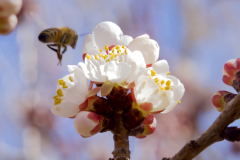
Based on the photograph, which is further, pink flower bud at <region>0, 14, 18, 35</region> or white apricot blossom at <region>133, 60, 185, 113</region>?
pink flower bud at <region>0, 14, 18, 35</region>

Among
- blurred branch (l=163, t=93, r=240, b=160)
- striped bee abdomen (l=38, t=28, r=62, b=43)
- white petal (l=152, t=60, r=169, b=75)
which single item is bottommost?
Result: blurred branch (l=163, t=93, r=240, b=160)

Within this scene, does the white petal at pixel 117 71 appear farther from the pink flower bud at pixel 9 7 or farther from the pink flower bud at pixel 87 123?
the pink flower bud at pixel 9 7

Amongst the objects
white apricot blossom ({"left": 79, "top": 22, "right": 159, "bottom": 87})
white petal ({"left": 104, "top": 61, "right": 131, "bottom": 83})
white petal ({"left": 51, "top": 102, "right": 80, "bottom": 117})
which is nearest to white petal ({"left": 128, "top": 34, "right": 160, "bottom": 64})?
white apricot blossom ({"left": 79, "top": 22, "right": 159, "bottom": 87})

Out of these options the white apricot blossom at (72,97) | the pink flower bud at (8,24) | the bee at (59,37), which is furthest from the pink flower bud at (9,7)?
the white apricot blossom at (72,97)

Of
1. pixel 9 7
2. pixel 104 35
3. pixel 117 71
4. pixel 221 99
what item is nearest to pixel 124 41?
pixel 104 35

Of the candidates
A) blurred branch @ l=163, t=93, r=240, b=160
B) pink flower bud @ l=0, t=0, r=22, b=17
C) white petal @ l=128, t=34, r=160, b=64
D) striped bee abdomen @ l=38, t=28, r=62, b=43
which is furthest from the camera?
pink flower bud @ l=0, t=0, r=22, b=17

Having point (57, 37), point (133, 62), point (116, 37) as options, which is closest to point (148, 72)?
point (133, 62)

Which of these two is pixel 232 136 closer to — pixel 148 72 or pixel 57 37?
pixel 148 72

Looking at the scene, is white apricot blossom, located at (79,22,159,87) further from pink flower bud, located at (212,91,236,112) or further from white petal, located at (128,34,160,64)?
pink flower bud, located at (212,91,236,112)
